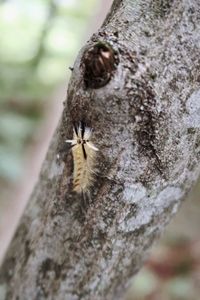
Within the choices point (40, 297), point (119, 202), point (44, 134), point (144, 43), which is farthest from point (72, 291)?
point (44, 134)

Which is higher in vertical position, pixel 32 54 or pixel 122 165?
pixel 32 54

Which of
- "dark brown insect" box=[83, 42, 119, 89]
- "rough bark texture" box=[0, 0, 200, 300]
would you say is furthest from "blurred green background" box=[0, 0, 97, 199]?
"dark brown insect" box=[83, 42, 119, 89]

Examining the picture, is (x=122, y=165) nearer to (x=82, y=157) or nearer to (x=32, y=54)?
(x=82, y=157)

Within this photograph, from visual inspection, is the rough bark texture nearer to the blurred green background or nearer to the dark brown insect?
the dark brown insect

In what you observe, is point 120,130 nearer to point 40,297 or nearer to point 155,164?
point 155,164

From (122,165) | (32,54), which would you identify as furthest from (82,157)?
(32,54)

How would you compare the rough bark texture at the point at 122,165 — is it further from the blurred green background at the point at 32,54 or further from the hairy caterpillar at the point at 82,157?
the blurred green background at the point at 32,54

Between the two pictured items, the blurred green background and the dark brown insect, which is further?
the blurred green background
